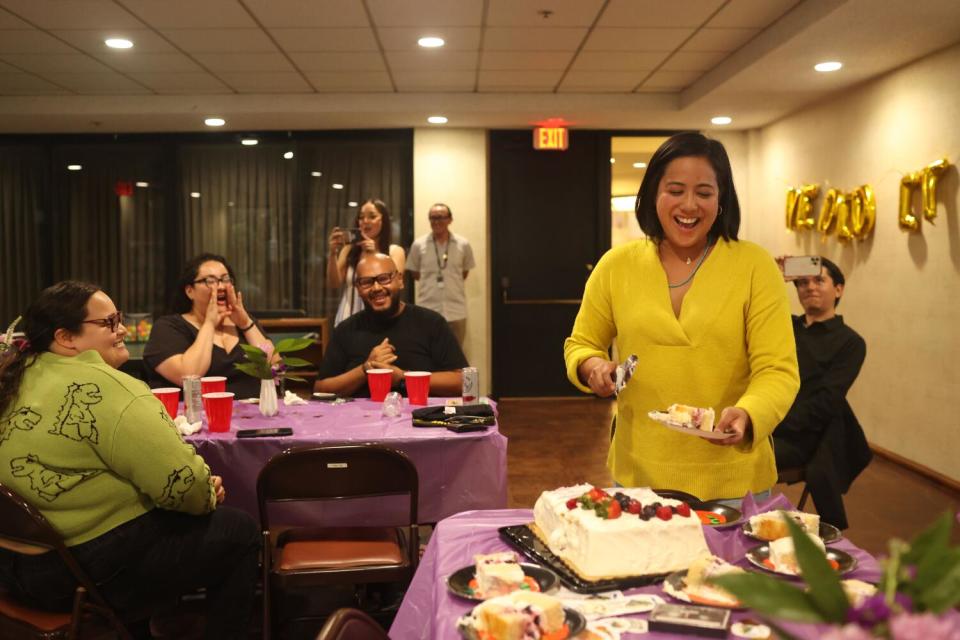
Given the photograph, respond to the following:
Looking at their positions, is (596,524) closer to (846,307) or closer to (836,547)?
(836,547)

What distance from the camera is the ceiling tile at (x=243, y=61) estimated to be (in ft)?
20.0

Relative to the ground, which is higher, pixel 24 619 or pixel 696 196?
pixel 696 196

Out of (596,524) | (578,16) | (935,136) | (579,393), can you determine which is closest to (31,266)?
(579,393)

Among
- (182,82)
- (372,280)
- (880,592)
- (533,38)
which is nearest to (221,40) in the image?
(182,82)

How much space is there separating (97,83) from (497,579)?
6.66 meters

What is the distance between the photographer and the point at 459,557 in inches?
67.5

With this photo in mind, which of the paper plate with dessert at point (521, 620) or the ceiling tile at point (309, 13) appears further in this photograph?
the ceiling tile at point (309, 13)

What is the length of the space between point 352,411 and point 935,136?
A: 398cm

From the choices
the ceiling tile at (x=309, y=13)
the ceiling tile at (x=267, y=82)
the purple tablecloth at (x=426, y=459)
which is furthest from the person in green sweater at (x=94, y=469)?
the ceiling tile at (x=267, y=82)

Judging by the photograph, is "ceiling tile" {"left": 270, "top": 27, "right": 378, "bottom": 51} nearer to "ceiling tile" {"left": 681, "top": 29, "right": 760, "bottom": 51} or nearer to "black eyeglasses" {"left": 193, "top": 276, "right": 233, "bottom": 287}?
"ceiling tile" {"left": 681, "top": 29, "right": 760, "bottom": 51}

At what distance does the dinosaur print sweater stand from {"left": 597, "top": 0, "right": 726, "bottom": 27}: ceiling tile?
3.68m

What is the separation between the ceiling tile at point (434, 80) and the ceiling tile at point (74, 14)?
2077mm

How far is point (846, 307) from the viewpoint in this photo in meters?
6.61

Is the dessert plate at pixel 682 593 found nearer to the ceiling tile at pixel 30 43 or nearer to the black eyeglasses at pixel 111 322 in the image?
the black eyeglasses at pixel 111 322
